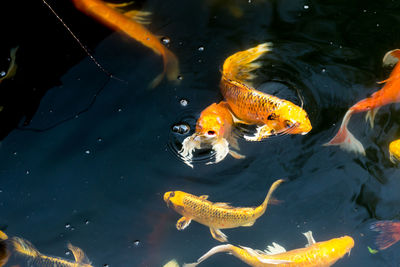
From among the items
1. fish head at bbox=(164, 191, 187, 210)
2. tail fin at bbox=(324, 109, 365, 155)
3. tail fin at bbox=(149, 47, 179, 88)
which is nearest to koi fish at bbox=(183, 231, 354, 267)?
fish head at bbox=(164, 191, 187, 210)

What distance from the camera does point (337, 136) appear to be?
316 centimetres

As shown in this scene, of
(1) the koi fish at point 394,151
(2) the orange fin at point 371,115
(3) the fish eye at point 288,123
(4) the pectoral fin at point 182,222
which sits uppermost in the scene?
(3) the fish eye at point 288,123

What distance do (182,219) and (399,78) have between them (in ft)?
6.87

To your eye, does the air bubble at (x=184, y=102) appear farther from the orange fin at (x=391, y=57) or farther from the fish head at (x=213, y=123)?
the orange fin at (x=391, y=57)

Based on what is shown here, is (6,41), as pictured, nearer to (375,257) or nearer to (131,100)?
(131,100)

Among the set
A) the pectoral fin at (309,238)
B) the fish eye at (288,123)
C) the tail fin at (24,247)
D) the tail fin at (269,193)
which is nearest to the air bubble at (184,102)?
the fish eye at (288,123)

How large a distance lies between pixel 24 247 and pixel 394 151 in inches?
121

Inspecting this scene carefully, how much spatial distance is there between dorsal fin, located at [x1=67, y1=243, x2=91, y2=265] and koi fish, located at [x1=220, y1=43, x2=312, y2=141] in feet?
5.38

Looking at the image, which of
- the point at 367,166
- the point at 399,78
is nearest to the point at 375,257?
the point at 367,166

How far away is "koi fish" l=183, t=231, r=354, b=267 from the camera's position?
9.86 feet

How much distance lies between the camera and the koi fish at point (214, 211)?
120 inches

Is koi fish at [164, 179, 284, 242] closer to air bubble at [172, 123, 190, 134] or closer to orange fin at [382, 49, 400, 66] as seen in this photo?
air bubble at [172, 123, 190, 134]

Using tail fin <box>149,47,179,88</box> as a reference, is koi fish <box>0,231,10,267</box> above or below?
below

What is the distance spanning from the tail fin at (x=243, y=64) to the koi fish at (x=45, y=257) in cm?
192
